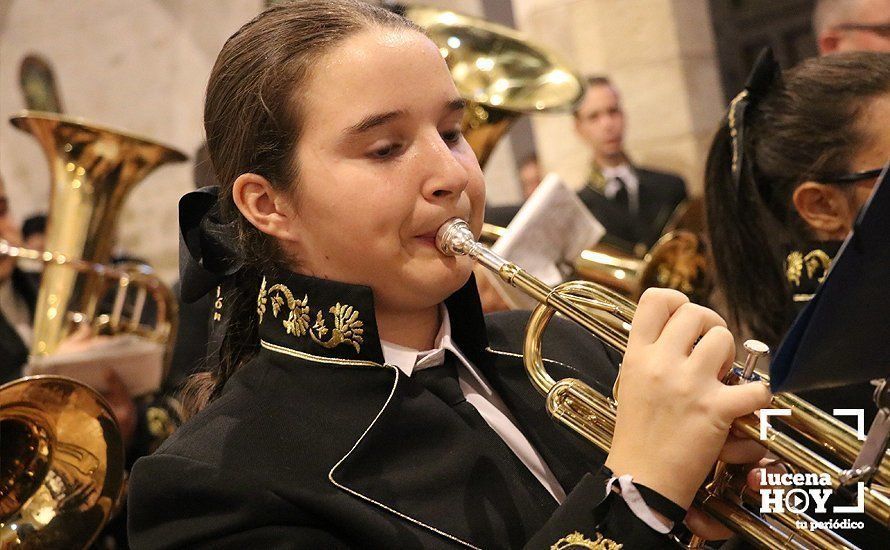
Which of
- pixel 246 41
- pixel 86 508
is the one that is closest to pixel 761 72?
pixel 246 41

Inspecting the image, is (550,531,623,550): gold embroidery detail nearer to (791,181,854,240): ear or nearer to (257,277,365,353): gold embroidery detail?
(257,277,365,353): gold embroidery detail

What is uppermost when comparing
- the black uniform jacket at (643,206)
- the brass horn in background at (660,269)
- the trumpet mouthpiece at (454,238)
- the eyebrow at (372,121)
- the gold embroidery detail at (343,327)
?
the eyebrow at (372,121)

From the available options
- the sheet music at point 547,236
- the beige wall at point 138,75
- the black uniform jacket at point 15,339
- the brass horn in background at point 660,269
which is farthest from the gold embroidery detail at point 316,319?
the beige wall at point 138,75

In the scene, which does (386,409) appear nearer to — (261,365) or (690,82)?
(261,365)

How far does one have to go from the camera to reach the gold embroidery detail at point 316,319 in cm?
152

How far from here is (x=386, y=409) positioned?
149 centimetres

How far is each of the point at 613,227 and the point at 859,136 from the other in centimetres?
308

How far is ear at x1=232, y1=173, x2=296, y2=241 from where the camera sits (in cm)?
158

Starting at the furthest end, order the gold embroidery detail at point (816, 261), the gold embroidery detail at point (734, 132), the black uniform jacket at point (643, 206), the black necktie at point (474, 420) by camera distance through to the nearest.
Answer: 1. the black uniform jacket at point (643, 206)
2. the gold embroidery detail at point (734, 132)
3. the gold embroidery detail at point (816, 261)
4. the black necktie at point (474, 420)

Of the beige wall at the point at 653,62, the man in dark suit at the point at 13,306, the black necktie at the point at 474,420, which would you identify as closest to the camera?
the black necktie at the point at 474,420

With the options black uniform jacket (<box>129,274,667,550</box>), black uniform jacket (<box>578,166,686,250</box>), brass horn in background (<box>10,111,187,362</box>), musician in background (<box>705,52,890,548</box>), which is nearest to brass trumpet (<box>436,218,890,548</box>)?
black uniform jacket (<box>129,274,667,550</box>)

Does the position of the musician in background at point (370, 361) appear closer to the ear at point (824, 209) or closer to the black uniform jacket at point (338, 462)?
the black uniform jacket at point (338, 462)

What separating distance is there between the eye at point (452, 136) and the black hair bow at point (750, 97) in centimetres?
79

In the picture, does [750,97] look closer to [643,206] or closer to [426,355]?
[426,355]
